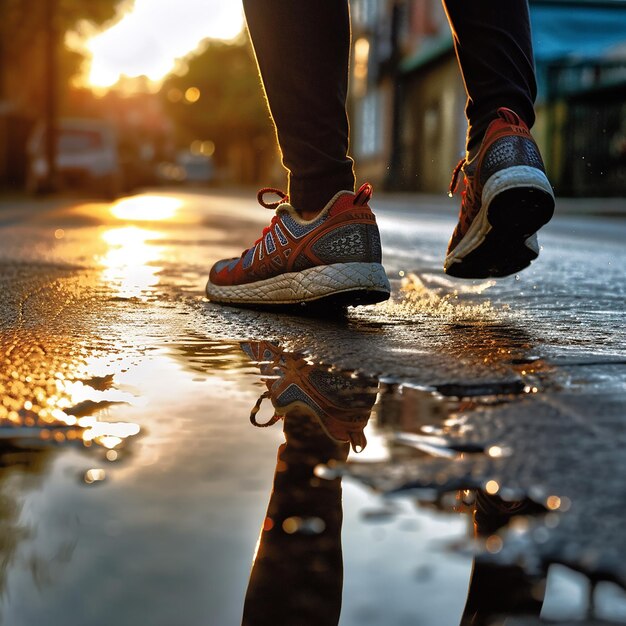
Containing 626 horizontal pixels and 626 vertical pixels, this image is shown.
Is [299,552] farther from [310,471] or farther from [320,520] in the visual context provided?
[310,471]

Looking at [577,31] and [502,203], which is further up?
[577,31]

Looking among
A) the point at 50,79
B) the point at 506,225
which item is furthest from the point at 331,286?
the point at 50,79

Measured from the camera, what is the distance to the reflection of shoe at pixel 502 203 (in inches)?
70.1

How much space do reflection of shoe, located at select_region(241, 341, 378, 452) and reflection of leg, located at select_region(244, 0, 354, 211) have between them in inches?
22.4

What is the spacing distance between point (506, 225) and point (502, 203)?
0.17 ft

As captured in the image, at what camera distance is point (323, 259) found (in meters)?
1.87

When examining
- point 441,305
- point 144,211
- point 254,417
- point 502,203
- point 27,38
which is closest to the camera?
point 254,417

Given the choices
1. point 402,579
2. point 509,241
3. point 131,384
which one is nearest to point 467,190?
point 509,241

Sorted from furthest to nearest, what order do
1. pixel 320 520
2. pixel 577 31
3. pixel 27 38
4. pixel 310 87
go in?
pixel 27 38 < pixel 577 31 < pixel 310 87 < pixel 320 520

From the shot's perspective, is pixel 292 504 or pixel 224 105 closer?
pixel 292 504

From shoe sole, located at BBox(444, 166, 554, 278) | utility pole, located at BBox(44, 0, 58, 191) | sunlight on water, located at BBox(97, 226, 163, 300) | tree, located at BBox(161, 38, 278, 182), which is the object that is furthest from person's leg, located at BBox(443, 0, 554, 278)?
tree, located at BBox(161, 38, 278, 182)

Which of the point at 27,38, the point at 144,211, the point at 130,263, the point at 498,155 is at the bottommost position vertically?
the point at 144,211

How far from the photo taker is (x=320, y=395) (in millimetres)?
1127

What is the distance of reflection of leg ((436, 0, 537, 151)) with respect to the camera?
6.31 ft
